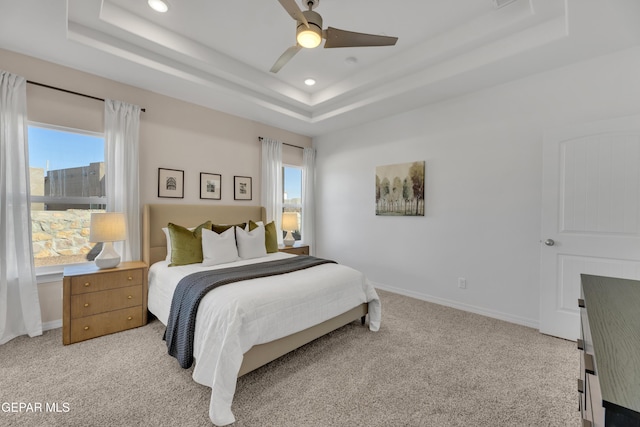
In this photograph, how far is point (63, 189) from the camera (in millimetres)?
2926

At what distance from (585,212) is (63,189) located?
5.25m

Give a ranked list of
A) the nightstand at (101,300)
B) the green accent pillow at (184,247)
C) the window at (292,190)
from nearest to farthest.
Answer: the nightstand at (101,300)
the green accent pillow at (184,247)
the window at (292,190)

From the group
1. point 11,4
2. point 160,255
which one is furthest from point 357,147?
point 11,4

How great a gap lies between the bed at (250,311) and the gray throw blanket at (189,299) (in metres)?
0.05

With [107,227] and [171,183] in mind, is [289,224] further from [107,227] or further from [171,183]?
[107,227]

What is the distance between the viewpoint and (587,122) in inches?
103

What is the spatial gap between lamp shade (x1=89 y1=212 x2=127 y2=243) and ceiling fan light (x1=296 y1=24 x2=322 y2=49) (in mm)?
2470

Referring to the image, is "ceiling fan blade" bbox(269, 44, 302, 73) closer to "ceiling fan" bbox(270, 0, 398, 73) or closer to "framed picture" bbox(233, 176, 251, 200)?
"ceiling fan" bbox(270, 0, 398, 73)

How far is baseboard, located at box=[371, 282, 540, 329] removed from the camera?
118 inches

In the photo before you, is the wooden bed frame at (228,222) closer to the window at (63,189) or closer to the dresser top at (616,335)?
the window at (63,189)

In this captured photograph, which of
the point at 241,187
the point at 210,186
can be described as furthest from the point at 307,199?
the point at 210,186

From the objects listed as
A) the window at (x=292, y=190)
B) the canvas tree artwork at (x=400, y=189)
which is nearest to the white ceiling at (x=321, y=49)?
the canvas tree artwork at (x=400, y=189)

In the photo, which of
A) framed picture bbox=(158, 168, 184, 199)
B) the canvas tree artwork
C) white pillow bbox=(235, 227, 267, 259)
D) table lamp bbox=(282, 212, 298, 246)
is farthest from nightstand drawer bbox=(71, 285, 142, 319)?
the canvas tree artwork

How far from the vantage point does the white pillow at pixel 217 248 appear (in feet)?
9.96
